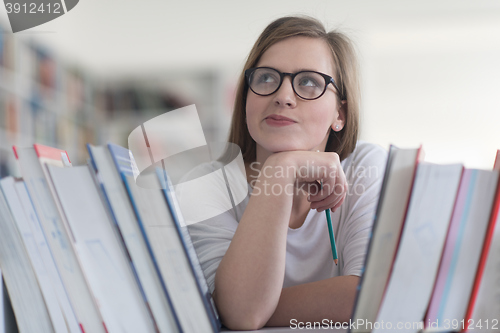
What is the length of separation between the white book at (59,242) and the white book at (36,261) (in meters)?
0.03

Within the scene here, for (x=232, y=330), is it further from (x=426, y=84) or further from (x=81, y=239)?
(x=426, y=84)

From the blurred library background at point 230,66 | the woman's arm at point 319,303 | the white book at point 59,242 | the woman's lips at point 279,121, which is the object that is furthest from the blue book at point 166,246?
the blurred library background at point 230,66

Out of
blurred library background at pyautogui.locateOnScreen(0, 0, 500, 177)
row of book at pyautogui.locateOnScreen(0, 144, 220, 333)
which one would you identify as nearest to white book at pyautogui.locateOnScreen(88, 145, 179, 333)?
row of book at pyautogui.locateOnScreen(0, 144, 220, 333)

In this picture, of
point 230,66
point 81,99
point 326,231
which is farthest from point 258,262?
point 81,99

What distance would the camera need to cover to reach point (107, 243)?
479mm

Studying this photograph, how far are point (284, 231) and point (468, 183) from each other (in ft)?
0.99

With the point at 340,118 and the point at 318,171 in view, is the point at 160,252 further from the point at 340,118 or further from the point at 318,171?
the point at 340,118

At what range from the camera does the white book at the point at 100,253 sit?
0.48 meters

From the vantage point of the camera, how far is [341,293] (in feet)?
2.09

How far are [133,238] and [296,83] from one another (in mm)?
573

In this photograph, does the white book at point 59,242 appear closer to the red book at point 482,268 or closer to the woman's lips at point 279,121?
the red book at point 482,268

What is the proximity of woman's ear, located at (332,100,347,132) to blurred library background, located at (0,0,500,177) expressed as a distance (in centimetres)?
265

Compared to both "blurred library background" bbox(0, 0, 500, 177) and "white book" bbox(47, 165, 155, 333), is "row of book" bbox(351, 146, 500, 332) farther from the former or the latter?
"blurred library background" bbox(0, 0, 500, 177)

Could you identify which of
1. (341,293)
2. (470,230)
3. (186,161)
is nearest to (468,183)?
(470,230)
